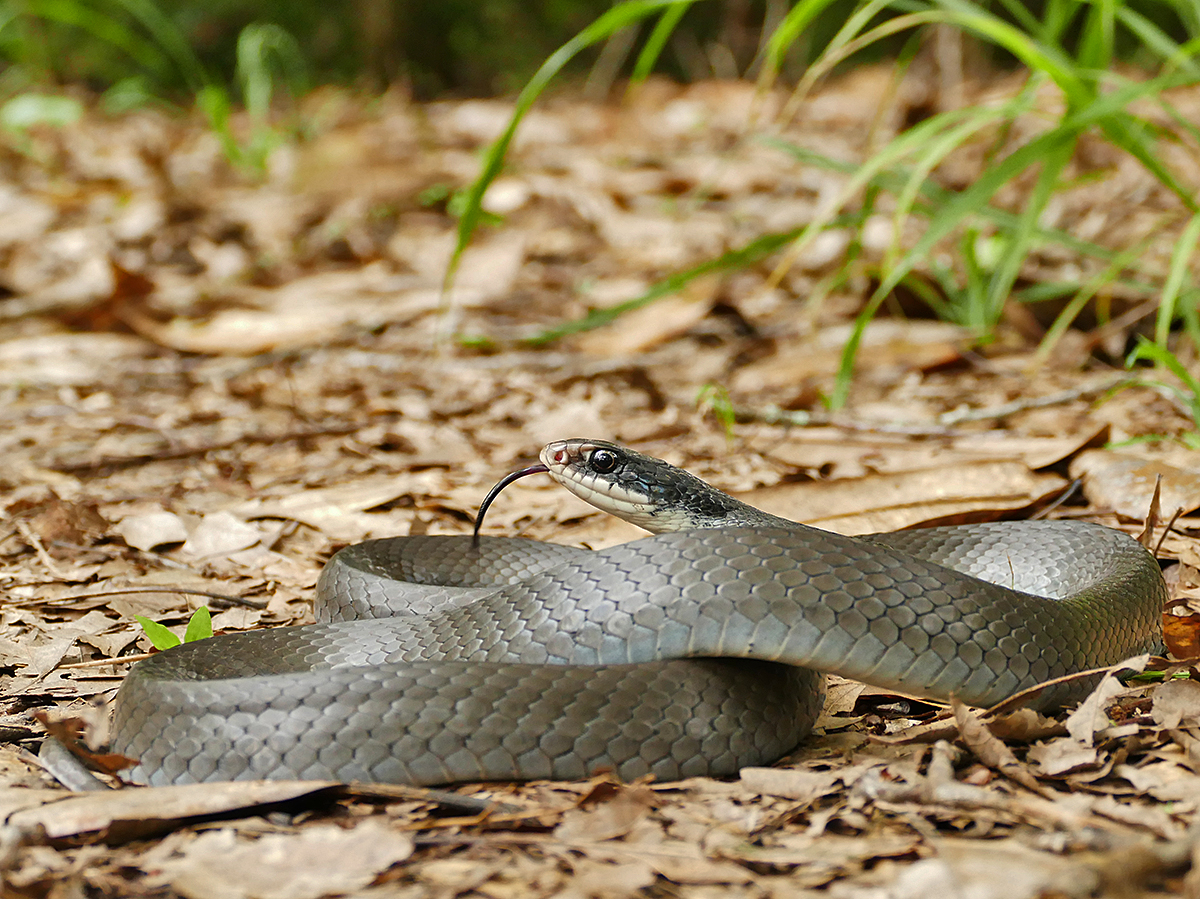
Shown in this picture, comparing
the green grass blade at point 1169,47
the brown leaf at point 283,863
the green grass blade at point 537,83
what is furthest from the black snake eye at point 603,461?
the green grass blade at point 1169,47

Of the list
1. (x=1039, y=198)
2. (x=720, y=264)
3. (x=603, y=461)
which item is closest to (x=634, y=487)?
(x=603, y=461)

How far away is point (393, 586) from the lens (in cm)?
400

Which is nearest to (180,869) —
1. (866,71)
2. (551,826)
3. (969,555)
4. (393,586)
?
(551,826)

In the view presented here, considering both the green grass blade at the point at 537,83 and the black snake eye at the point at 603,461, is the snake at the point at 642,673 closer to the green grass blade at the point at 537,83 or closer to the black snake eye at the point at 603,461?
the black snake eye at the point at 603,461

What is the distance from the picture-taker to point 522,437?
20.8 ft

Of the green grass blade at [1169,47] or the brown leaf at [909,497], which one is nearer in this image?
the brown leaf at [909,497]

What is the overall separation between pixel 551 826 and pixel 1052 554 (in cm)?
233

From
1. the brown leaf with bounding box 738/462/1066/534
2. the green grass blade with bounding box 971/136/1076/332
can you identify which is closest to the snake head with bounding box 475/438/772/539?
the brown leaf with bounding box 738/462/1066/534

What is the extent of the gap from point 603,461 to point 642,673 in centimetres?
130

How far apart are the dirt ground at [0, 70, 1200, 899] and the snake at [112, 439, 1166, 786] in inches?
4.5

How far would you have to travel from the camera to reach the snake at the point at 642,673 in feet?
8.96

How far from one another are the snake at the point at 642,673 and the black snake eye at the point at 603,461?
870 mm

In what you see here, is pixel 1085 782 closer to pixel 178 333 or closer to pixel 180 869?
pixel 180 869

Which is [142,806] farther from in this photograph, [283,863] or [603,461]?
[603,461]
